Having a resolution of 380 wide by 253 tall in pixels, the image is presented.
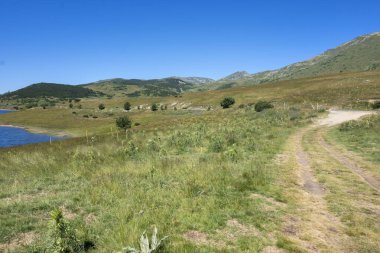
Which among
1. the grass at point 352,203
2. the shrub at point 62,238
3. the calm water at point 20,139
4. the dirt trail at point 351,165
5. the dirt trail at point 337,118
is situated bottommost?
the calm water at point 20,139

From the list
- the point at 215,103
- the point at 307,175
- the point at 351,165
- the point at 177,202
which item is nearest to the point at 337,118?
the point at 351,165

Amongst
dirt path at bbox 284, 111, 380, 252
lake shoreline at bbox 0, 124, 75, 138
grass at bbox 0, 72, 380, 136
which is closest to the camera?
dirt path at bbox 284, 111, 380, 252

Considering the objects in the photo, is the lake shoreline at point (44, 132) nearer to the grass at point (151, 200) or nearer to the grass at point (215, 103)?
the grass at point (215, 103)

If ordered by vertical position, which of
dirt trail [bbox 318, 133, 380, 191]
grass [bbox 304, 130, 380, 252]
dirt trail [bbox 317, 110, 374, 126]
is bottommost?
dirt trail [bbox 318, 133, 380, 191]

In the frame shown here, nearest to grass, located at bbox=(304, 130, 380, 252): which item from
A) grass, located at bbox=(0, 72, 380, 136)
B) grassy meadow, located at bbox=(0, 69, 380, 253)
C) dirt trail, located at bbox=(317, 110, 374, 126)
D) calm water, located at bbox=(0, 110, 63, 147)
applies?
grassy meadow, located at bbox=(0, 69, 380, 253)

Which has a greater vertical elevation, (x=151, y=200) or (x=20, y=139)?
(x=151, y=200)

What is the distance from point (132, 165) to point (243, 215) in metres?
6.67

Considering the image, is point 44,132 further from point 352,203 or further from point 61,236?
point 352,203

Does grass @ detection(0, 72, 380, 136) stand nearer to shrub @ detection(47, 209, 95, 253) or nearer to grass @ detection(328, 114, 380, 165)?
grass @ detection(328, 114, 380, 165)

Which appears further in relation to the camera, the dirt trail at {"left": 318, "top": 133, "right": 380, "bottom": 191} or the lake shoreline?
the lake shoreline

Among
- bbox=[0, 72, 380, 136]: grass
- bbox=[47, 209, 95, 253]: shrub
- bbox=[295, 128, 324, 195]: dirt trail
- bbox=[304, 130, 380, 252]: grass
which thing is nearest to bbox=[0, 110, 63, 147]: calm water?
bbox=[0, 72, 380, 136]: grass

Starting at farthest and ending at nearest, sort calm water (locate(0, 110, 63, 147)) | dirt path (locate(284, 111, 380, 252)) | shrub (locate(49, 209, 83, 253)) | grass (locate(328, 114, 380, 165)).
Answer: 1. calm water (locate(0, 110, 63, 147))
2. grass (locate(328, 114, 380, 165))
3. dirt path (locate(284, 111, 380, 252))
4. shrub (locate(49, 209, 83, 253))

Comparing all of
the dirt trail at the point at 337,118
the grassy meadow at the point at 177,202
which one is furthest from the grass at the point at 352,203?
the dirt trail at the point at 337,118

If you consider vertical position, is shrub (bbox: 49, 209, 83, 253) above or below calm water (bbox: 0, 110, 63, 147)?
above
